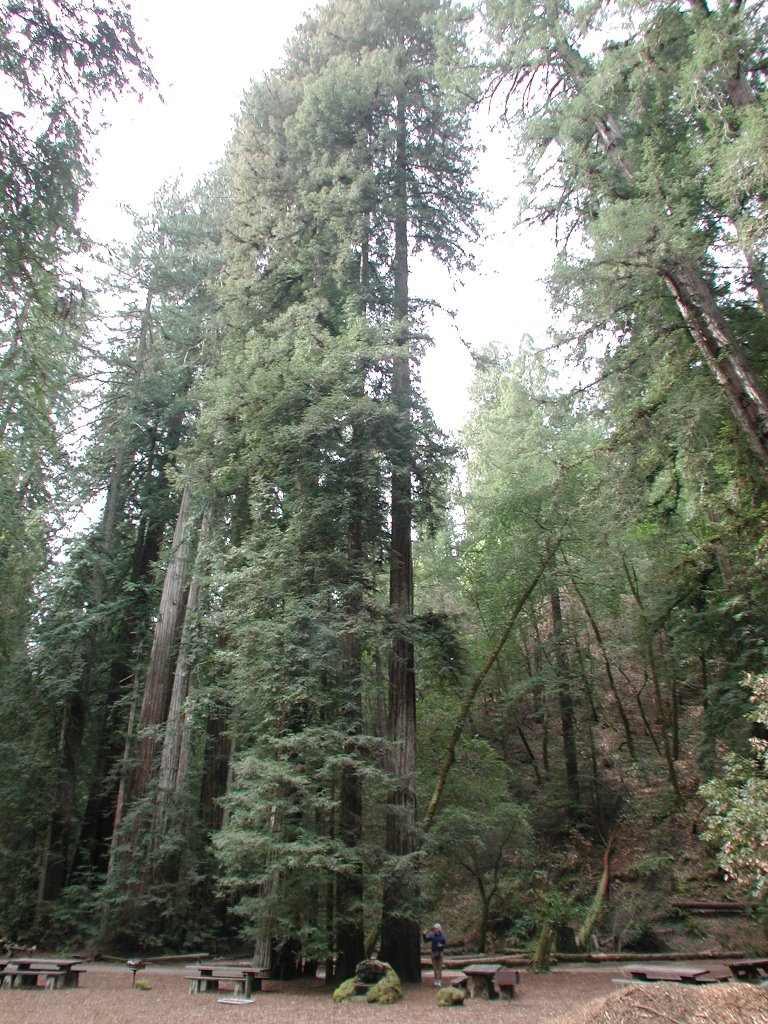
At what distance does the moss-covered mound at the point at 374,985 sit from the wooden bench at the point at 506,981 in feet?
4.31

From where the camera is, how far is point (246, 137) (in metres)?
14.7

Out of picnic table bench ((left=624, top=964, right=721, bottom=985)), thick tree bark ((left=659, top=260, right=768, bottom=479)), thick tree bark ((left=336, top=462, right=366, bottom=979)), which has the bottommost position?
picnic table bench ((left=624, top=964, right=721, bottom=985))

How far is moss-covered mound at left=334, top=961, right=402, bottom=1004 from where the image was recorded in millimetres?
7969

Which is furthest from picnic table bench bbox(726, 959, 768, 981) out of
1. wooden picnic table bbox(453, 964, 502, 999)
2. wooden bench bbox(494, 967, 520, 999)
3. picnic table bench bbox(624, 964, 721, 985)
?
wooden picnic table bbox(453, 964, 502, 999)

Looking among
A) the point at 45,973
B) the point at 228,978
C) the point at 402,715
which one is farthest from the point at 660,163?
the point at 45,973

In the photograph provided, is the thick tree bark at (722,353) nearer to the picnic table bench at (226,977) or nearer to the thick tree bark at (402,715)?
the thick tree bark at (402,715)

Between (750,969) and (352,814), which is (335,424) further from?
(750,969)

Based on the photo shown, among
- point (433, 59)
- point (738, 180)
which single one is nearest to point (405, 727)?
point (738, 180)

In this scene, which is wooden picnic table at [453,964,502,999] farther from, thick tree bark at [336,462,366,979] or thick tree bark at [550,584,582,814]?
thick tree bark at [550,584,582,814]

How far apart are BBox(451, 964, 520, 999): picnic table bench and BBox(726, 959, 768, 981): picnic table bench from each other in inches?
111

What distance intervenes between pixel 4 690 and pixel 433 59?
664 inches

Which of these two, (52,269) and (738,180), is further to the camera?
(738,180)

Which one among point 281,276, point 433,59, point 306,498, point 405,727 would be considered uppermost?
point 433,59

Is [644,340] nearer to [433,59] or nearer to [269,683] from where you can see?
[269,683]
